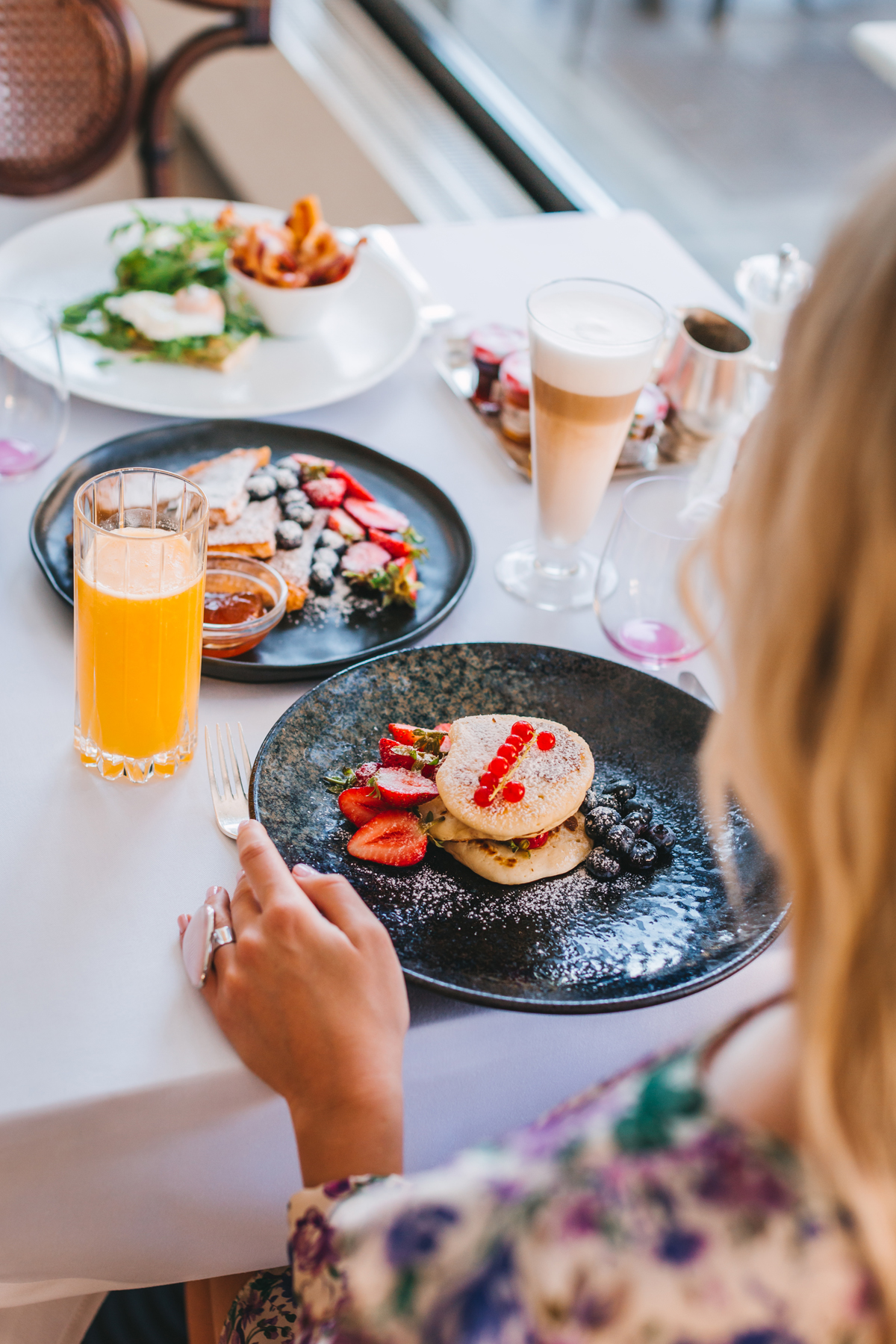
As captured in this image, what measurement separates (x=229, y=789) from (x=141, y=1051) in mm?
241

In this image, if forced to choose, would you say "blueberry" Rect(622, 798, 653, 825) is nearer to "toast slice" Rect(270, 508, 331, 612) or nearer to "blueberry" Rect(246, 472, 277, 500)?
"toast slice" Rect(270, 508, 331, 612)

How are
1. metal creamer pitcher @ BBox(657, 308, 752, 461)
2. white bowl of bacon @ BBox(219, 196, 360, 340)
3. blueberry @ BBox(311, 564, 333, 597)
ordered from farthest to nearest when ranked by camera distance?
white bowl of bacon @ BBox(219, 196, 360, 340) → metal creamer pitcher @ BBox(657, 308, 752, 461) → blueberry @ BBox(311, 564, 333, 597)

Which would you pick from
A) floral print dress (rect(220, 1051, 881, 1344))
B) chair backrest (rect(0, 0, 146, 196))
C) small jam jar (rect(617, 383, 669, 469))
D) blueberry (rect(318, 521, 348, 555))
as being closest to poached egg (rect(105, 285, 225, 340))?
blueberry (rect(318, 521, 348, 555))

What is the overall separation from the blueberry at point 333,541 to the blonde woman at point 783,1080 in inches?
27.6

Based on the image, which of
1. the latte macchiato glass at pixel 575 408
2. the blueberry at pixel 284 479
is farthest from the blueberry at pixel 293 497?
the latte macchiato glass at pixel 575 408

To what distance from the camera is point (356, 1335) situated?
0.56 m

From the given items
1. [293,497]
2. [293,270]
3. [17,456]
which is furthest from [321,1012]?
[293,270]

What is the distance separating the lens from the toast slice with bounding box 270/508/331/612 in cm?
112

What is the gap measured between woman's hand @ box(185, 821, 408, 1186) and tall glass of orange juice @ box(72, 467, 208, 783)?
0.18 metres

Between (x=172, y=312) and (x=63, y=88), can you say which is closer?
(x=172, y=312)

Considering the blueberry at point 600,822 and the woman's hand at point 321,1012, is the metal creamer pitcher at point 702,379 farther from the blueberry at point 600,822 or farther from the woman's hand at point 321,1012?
the woman's hand at point 321,1012

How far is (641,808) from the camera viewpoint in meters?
0.94

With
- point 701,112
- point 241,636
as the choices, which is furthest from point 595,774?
point 701,112

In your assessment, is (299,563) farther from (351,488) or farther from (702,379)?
(702,379)
